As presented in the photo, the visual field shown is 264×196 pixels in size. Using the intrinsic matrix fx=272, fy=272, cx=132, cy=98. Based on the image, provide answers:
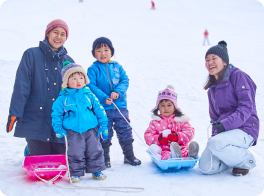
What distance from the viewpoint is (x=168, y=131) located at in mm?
3443

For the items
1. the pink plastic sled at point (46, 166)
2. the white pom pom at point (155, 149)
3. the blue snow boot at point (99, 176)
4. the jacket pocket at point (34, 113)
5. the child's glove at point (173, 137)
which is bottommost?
the blue snow boot at point (99, 176)

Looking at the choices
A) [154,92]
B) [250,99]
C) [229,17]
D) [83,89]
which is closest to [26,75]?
[83,89]

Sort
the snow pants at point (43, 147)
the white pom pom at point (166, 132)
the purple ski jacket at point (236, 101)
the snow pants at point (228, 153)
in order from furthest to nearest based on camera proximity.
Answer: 1. the white pom pom at point (166, 132)
2. the snow pants at point (43, 147)
3. the purple ski jacket at point (236, 101)
4. the snow pants at point (228, 153)

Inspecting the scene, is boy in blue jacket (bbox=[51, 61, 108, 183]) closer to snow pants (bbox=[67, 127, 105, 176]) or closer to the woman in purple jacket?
snow pants (bbox=[67, 127, 105, 176])

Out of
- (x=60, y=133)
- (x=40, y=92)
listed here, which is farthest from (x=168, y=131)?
(x=40, y=92)

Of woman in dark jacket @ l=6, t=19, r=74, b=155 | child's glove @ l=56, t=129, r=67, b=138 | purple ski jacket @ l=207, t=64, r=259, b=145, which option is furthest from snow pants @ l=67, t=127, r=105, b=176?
purple ski jacket @ l=207, t=64, r=259, b=145

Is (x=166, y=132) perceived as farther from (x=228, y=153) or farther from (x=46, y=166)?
(x=46, y=166)

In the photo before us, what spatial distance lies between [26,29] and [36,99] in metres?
13.7

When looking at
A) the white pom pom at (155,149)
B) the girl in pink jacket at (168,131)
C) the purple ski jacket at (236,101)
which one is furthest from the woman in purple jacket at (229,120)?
the white pom pom at (155,149)

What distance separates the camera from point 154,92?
24.0 feet

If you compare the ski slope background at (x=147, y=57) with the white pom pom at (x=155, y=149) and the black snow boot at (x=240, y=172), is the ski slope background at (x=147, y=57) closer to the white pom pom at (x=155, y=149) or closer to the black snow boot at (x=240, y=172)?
the black snow boot at (x=240, y=172)

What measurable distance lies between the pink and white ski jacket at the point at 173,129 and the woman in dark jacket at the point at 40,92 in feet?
3.68

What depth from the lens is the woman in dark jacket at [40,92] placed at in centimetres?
304

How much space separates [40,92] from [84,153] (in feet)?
2.93
